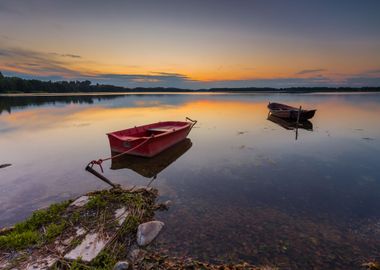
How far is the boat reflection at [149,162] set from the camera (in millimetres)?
9758

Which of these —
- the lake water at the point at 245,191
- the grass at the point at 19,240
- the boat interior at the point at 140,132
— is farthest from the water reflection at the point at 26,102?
the grass at the point at 19,240

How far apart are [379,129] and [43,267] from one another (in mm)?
24641

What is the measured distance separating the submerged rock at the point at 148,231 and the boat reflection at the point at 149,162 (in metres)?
3.83

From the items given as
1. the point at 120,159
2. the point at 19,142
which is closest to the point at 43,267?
the point at 120,159

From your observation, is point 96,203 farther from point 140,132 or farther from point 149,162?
point 140,132

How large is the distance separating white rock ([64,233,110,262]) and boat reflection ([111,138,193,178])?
14.7ft

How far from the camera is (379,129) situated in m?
19.1

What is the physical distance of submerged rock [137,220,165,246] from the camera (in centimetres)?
491

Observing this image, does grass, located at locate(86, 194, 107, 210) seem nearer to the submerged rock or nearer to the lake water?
the submerged rock

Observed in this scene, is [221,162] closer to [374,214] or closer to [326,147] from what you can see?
[374,214]

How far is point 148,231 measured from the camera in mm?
5152

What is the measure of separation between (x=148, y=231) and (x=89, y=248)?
1284 mm

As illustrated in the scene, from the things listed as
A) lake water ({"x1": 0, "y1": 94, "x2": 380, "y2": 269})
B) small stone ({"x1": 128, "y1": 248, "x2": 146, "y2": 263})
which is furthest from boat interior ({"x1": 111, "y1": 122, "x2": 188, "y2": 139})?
small stone ({"x1": 128, "y1": 248, "x2": 146, "y2": 263})

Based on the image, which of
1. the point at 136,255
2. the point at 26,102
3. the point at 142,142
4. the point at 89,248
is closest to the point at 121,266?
the point at 136,255
